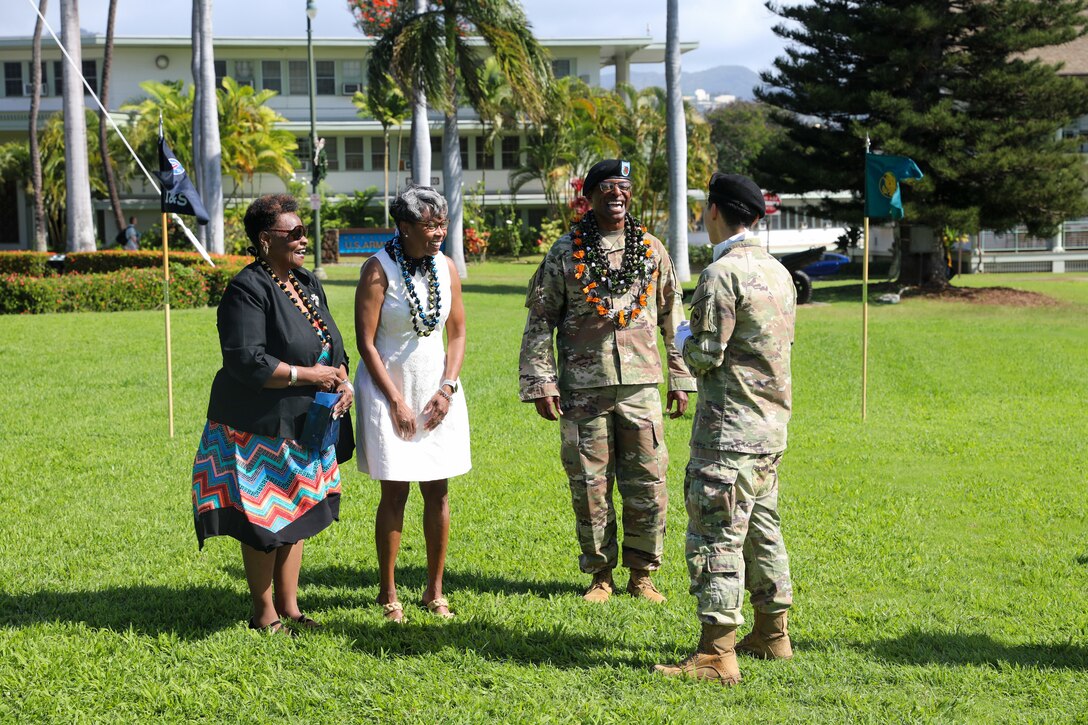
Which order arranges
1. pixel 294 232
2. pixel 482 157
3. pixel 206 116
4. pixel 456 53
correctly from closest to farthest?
pixel 294 232, pixel 456 53, pixel 206 116, pixel 482 157

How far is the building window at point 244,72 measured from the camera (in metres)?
50.0

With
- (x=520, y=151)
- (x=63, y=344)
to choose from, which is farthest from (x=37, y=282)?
(x=520, y=151)

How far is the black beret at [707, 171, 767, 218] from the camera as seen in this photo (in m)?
4.84

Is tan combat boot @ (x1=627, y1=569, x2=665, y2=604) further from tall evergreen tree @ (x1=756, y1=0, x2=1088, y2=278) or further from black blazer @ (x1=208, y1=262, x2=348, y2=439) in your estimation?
tall evergreen tree @ (x1=756, y1=0, x2=1088, y2=278)

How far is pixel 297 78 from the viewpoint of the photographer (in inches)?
1993

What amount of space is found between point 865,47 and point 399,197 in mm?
23367

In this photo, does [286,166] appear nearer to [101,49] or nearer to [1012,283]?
[101,49]

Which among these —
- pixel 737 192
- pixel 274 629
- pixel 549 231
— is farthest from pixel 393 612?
pixel 549 231

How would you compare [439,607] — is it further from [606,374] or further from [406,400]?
[606,374]

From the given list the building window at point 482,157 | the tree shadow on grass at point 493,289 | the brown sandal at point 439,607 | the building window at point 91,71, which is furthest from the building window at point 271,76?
the brown sandal at point 439,607

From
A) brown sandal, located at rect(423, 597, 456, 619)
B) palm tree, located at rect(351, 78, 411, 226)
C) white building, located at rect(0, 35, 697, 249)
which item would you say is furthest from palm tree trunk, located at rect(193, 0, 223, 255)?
brown sandal, located at rect(423, 597, 456, 619)

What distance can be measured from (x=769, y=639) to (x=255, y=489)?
2365mm

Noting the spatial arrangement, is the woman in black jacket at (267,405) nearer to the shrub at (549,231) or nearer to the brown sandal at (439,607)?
the brown sandal at (439,607)

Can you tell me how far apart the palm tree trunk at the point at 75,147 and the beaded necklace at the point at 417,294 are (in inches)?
1017
